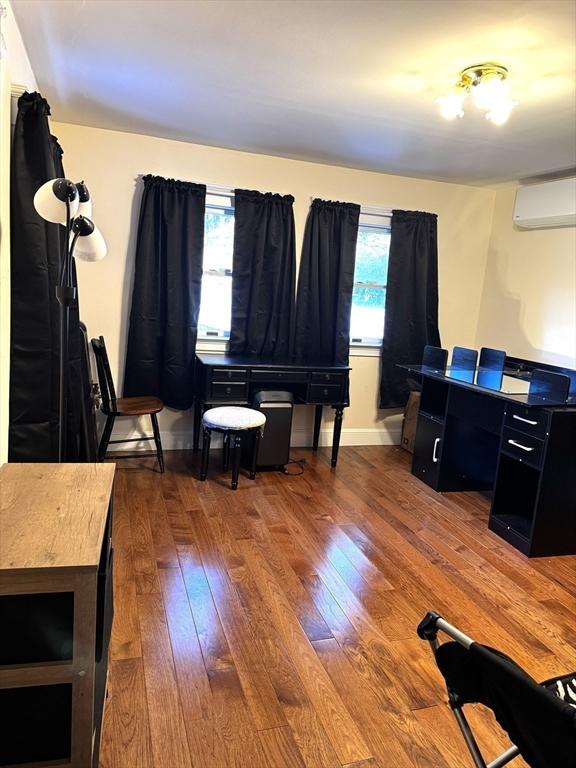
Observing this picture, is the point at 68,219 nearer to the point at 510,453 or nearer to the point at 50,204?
the point at 50,204

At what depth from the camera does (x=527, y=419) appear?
→ 3.05 m

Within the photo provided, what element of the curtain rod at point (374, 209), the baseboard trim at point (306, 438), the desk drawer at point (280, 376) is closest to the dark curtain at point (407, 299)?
the curtain rod at point (374, 209)

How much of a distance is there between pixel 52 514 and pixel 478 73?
8.27ft

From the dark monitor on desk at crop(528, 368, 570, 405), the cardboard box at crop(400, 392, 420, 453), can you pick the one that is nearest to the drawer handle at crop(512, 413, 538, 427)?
the dark monitor on desk at crop(528, 368, 570, 405)

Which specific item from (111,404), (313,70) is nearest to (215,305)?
(111,404)

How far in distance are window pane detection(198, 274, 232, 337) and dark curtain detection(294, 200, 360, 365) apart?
1.94 ft

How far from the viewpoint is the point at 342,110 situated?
304 cm

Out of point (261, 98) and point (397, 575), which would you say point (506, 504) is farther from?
point (261, 98)

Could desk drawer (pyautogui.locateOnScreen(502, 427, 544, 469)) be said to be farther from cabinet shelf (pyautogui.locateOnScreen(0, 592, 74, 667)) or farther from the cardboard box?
cabinet shelf (pyautogui.locateOnScreen(0, 592, 74, 667))

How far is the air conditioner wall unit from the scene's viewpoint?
3.86 m

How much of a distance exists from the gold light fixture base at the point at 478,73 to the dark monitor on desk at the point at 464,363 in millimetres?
1852

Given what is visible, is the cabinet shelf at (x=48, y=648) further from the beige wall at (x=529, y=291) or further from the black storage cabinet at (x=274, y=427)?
the beige wall at (x=529, y=291)

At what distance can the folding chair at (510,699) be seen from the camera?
910mm

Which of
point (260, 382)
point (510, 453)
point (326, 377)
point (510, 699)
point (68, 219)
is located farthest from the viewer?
point (326, 377)
